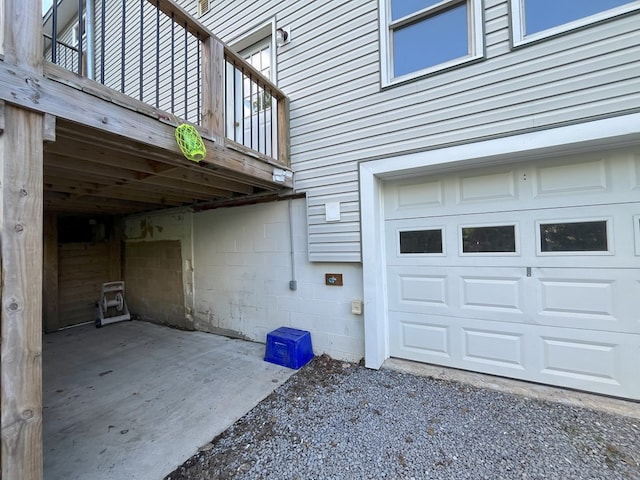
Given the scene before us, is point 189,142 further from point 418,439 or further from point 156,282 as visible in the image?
point 156,282

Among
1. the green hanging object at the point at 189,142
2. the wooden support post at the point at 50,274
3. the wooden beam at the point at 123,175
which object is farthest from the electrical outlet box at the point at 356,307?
the wooden support post at the point at 50,274

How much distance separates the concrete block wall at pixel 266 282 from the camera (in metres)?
3.24

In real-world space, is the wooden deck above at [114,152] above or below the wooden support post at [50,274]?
above

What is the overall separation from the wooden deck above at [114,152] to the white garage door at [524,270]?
1.73 meters

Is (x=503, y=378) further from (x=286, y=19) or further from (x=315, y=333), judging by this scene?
(x=286, y=19)

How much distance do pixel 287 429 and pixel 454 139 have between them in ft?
9.18

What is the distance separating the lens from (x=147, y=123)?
198cm

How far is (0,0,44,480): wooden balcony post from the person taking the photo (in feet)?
A: 4.37

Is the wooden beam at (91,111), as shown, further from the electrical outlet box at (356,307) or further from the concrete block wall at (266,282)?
the electrical outlet box at (356,307)

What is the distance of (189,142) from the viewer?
2133 mm

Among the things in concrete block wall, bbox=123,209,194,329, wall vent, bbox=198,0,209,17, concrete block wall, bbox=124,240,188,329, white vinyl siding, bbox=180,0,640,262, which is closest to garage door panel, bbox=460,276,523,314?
white vinyl siding, bbox=180,0,640,262

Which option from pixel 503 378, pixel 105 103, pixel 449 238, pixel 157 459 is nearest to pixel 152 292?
pixel 157 459

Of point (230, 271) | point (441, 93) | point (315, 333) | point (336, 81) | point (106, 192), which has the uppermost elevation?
point (336, 81)

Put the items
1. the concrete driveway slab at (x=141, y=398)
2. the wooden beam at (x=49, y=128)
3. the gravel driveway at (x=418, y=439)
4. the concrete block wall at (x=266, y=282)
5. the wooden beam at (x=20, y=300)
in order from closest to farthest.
→ the wooden beam at (x=20, y=300) < the wooden beam at (x=49, y=128) < the gravel driveway at (x=418, y=439) < the concrete driveway slab at (x=141, y=398) < the concrete block wall at (x=266, y=282)
